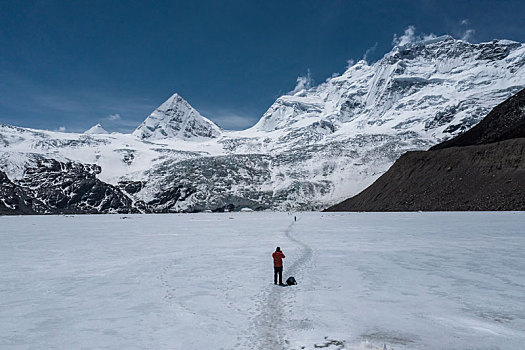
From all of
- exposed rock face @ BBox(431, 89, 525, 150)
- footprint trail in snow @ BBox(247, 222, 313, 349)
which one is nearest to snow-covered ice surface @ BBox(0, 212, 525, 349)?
footprint trail in snow @ BBox(247, 222, 313, 349)

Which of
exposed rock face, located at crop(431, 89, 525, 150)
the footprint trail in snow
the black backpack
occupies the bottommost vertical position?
the footprint trail in snow

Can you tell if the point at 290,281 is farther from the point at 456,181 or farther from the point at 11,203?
the point at 11,203

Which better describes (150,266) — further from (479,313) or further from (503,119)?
(503,119)

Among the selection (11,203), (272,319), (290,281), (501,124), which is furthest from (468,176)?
(11,203)

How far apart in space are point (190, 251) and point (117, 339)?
53.6 feet

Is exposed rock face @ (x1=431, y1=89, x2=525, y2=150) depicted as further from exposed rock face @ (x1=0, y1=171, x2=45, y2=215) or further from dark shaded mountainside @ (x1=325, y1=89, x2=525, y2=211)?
exposed rock face @ (x1=0, y1=171, x2=45, y2=215)

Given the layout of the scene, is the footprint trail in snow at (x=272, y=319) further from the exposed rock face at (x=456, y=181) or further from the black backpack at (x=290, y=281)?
the exposed rock face at (x=456, y=181)

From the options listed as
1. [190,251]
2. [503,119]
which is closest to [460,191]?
[503,119]

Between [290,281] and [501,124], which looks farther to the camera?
[501,124]

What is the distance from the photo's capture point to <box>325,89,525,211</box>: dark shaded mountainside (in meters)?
75.2

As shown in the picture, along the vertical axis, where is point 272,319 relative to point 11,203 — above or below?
below

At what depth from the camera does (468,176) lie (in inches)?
3292

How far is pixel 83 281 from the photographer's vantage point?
1574 centimetres

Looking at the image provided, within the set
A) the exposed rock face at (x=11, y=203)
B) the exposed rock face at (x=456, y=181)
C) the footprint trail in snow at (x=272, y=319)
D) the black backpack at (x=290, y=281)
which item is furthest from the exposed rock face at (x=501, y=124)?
the exposed rock face at (x=11, y=203)
